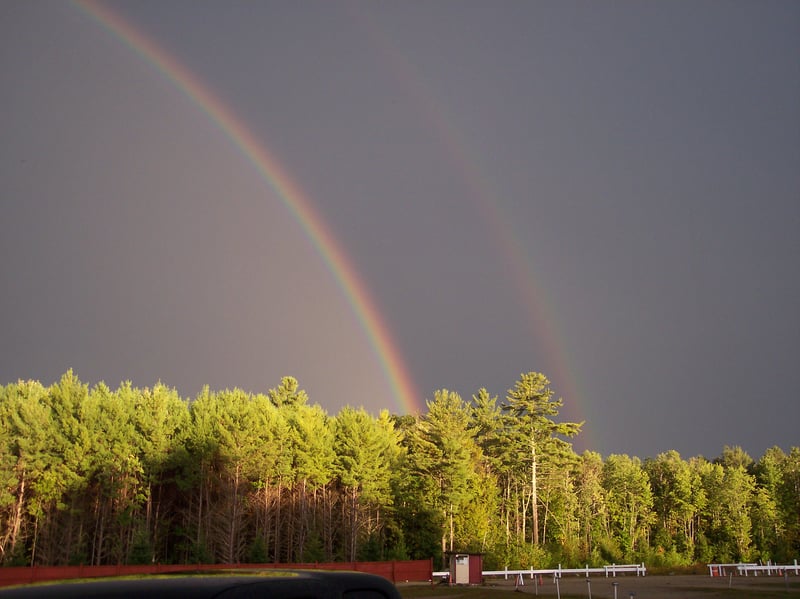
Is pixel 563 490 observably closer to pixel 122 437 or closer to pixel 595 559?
pixel 595 559

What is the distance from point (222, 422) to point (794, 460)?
9543 centimetres

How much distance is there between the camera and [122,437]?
68.4 metres

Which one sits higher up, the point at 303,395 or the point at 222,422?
the point at 303,395

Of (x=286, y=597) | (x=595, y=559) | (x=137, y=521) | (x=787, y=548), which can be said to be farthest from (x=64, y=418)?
(x=787, y=548)

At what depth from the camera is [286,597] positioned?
10.7 feet

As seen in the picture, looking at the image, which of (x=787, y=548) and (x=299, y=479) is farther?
(x=787, y=548)

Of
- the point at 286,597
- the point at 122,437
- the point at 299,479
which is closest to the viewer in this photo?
the point at 286,597

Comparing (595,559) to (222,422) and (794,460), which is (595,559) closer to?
(222,422)

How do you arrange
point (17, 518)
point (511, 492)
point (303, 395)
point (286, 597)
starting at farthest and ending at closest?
point (303, 395) < point (511, 492) < point (17, 518) < point (286, 597)

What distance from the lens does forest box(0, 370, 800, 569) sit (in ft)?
215

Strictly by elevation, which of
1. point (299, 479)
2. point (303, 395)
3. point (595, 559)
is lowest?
point (595, 559)

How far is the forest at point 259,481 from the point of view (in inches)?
2584

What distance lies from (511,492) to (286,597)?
11016 cm

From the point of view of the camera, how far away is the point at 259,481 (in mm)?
73438
